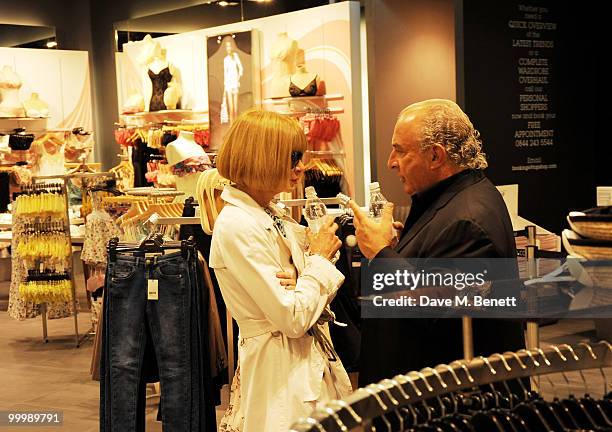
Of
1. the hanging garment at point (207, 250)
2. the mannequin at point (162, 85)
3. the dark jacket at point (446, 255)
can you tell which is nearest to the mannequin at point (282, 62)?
the mannequin at point (162, 85)

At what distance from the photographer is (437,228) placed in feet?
8.04

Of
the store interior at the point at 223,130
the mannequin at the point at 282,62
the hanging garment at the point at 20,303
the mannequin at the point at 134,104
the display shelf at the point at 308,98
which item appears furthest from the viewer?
the mannequin at the point at 134,104

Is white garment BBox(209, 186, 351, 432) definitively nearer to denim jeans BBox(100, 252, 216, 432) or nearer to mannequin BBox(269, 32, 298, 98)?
denim jeans BBox(100, 252, 216, 432)

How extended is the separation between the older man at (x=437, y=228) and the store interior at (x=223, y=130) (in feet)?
2.28

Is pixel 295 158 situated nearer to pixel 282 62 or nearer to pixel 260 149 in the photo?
pixel 260 149

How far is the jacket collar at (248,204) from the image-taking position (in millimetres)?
2535

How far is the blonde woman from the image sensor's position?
245cm

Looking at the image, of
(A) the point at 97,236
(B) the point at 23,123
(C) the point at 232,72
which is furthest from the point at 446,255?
(B) the point at 23,123

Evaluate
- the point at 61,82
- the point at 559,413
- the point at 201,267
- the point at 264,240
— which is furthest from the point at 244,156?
the point at 61,82

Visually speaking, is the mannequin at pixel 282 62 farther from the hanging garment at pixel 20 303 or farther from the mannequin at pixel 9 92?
the mannequin at pixel 9 92

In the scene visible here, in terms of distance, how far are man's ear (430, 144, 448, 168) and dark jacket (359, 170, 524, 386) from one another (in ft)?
0.18

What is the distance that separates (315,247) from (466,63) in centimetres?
422

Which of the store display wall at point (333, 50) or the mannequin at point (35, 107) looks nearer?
the store display wall at point (333, 50)

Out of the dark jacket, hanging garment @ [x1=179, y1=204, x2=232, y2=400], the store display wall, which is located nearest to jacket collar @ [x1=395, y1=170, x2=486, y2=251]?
the dark jacket
